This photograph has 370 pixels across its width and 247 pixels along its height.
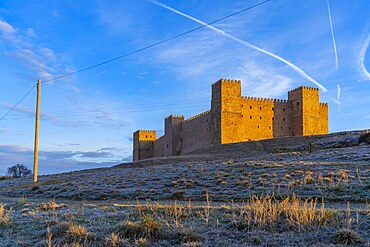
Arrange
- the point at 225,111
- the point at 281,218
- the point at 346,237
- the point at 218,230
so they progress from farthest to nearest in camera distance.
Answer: the point at 225,111, the point at 281,218, the point at 218,230, the point at 346,237

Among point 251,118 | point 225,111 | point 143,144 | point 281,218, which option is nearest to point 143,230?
point 281,218

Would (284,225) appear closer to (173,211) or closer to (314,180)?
(173,211)

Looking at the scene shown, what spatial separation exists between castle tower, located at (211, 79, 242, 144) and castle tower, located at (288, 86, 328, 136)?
29.1 feet

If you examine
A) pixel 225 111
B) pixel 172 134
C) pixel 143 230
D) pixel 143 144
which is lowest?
pixel 143 230

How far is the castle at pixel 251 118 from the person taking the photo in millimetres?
45500

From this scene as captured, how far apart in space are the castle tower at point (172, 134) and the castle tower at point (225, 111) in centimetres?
1350

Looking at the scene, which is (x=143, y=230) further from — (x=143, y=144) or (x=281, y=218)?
(x=143, y=144)

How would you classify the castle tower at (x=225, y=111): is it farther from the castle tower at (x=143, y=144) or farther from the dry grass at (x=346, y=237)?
the dry grass at (x=346, y=237)

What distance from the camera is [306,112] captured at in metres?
48.7

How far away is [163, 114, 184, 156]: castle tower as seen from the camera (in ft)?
195

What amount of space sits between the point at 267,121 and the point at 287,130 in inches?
149

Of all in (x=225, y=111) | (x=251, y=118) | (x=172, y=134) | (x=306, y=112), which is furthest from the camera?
(x=172, y=134)

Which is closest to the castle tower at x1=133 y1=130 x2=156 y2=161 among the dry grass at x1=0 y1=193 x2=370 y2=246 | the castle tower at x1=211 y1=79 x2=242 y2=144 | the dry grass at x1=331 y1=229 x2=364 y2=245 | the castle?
the castle

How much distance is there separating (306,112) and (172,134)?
2226cm
